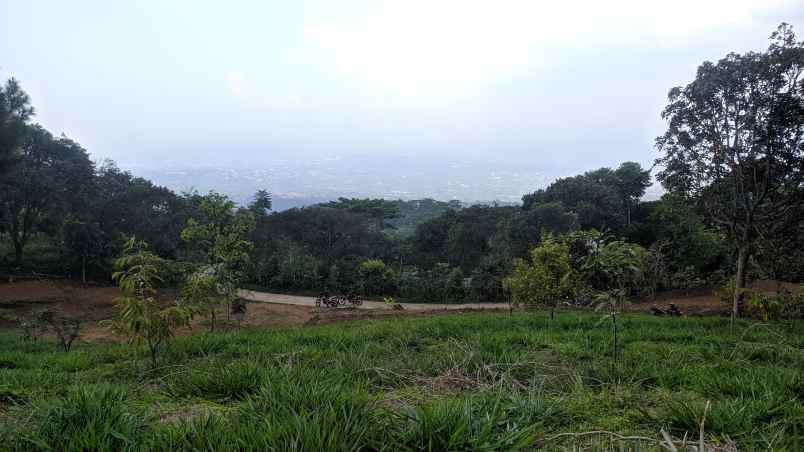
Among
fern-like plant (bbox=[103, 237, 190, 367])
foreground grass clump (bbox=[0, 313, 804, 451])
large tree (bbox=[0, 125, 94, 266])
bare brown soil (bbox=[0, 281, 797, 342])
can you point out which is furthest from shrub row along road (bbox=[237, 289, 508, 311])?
fern-like plant (bbox=[103, 237, 190, 367])

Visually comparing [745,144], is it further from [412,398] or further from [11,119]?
[11,119]

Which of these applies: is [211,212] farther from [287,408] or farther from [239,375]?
[287,408]

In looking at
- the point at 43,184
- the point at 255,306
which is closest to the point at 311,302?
the point at 255,306

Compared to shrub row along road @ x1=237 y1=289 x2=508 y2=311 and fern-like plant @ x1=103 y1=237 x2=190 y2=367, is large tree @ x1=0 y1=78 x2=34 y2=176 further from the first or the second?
fern-like plant @ x1=103 y1=237 x2=190 y2=367

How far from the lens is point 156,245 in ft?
71.9

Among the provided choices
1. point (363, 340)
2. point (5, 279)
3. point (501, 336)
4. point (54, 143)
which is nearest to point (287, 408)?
point (363, 340)

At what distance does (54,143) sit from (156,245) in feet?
24.9

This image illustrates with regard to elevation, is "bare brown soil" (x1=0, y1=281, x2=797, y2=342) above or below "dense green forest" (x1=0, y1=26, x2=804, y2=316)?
below

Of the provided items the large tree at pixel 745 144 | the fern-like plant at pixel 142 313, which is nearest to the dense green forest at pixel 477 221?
the large tree at pixel 745 144

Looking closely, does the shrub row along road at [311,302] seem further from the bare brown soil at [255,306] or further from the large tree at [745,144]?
the large tree at [745,144]

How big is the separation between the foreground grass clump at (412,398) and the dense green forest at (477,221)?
150 centimetres

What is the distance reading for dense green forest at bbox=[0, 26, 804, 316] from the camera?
326 inches

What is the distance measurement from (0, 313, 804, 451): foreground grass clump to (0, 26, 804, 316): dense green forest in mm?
1501

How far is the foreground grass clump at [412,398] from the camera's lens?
192 centimetres
